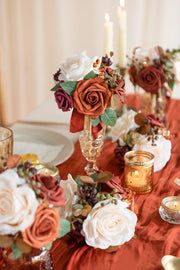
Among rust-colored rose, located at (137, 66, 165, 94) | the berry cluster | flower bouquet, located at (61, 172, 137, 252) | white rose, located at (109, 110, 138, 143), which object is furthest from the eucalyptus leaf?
rust-colored rose, located at (137, 66, 165, 94)

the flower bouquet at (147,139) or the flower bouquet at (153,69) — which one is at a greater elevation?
the flower bouquet at (153,69)

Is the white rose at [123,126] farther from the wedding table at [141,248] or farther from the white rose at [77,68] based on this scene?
the white rose at [77,68]

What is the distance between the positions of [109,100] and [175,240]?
36 cm

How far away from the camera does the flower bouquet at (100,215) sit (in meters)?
0.83

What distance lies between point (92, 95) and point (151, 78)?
23.3 inches

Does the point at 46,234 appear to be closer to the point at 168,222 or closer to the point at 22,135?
the point at 168,222

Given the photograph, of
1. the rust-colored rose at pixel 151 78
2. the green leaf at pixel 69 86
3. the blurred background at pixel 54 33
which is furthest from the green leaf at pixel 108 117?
the blurred background at pixel 54 33

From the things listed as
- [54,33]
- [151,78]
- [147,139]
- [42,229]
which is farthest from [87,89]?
[54,33]

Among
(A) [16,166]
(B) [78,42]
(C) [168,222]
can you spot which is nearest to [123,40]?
(C) [168,222]

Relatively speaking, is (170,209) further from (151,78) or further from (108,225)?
(151,78)

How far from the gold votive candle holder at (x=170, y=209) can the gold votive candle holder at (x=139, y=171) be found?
0.37ft

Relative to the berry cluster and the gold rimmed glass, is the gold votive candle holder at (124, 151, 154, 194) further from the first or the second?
the berry cluster

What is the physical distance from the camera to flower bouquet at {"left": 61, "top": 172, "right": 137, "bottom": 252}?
2.74 feet

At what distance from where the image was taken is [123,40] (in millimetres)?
1625
